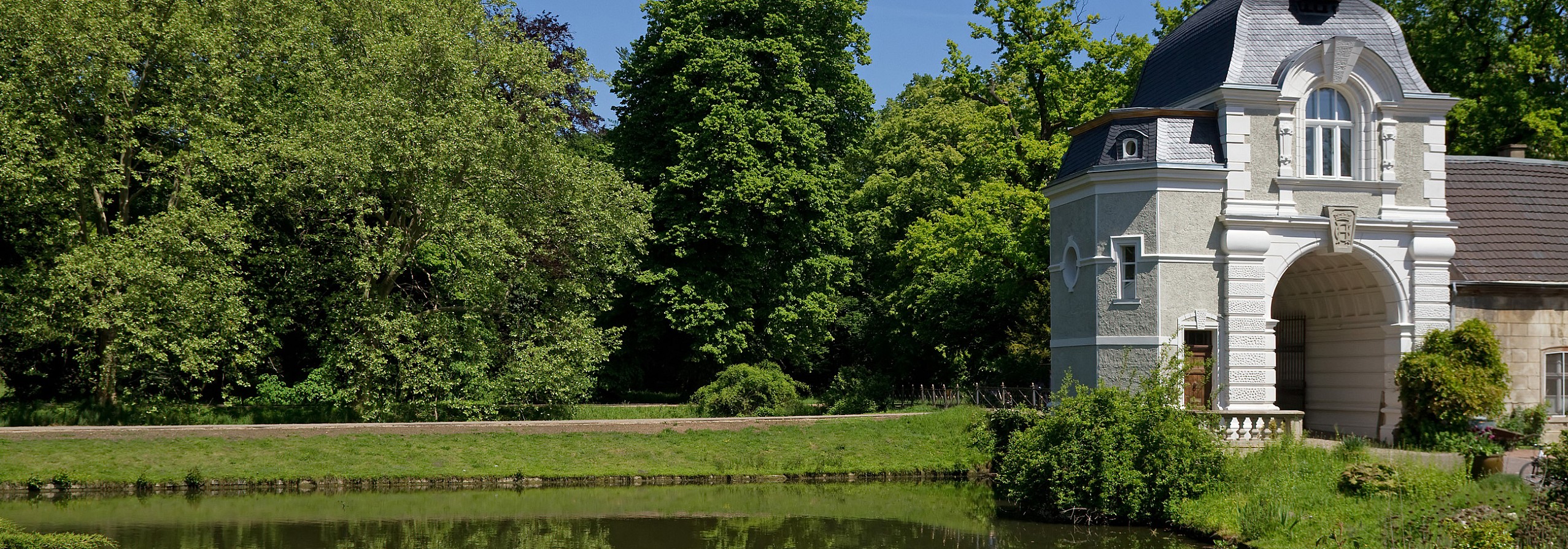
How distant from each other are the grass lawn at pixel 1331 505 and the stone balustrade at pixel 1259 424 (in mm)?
2602

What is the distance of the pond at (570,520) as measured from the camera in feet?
56.1

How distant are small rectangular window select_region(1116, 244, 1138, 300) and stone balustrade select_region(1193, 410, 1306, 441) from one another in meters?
2.69

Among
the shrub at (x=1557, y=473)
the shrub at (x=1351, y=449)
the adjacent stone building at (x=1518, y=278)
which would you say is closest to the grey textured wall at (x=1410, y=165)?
the adjacent stone building at (x=1518, y=278)

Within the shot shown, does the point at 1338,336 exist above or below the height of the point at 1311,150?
below

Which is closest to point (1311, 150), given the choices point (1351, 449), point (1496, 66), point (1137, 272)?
point (1137, 272)

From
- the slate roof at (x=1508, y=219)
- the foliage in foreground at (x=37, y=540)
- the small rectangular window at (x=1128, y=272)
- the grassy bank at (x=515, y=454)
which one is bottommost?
the grassy bank at (x=515, y=454)

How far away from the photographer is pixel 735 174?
3447 cm

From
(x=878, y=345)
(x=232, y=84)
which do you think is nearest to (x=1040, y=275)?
(x=878, y=345)

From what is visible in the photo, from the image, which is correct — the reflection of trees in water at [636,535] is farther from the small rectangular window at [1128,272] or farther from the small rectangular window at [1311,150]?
the small rectangular window at [1311,150]

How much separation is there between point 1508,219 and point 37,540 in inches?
1061

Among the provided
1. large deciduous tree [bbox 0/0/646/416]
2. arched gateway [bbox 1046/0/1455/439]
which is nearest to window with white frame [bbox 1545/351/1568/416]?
arched gateway [bbox 1046/0/1455/439]

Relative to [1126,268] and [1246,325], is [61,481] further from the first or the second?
[1246,325]

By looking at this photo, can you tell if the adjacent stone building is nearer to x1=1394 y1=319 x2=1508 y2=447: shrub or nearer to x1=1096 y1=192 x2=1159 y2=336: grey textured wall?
x1=1394 y1=319 x2=1508 y2=447: shrub

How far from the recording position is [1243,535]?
55.0 ft
